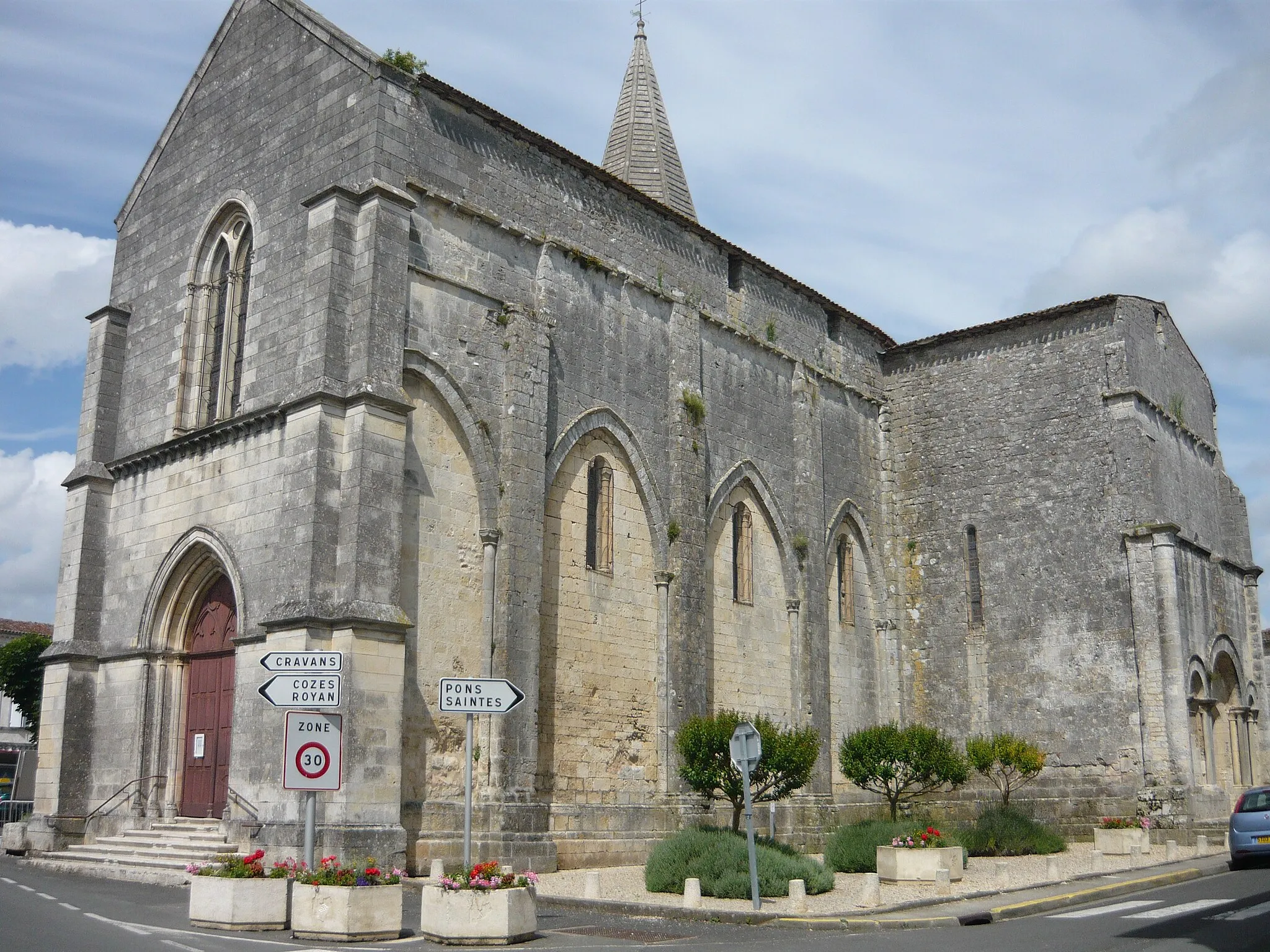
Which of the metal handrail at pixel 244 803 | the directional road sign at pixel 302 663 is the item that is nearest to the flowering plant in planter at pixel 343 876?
the directional road sign at pixel 302 663

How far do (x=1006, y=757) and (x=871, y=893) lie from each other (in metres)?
9.70

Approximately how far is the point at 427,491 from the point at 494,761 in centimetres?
371

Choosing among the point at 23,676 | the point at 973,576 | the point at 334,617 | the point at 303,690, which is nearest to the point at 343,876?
the point at 303,690

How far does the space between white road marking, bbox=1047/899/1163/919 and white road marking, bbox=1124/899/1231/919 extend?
302mm

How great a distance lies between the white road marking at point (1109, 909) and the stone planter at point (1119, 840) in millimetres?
5719

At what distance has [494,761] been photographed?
1545cm

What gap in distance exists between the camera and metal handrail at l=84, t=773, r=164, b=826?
16.4 meters

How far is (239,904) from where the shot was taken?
35.0 ft

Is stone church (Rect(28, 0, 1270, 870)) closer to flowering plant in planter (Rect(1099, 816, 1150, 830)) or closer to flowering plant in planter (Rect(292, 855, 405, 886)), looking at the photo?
flowering plant in planter (Rect(1099, 816, 1150, 830))

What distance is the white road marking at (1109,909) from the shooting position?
12.4m

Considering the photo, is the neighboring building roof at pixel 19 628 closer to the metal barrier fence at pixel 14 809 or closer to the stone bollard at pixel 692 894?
the metal barrier fence at pixel 14 809

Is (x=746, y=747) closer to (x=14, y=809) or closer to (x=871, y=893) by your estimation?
(x=871, y=893)

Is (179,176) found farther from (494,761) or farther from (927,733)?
(927,733)

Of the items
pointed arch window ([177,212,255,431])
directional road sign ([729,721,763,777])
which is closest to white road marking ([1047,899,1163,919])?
directional road sign ([729,721,763,777])
